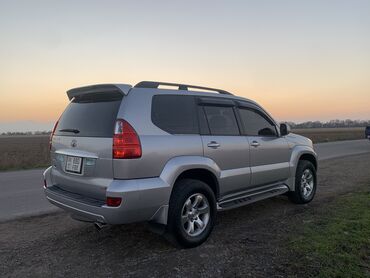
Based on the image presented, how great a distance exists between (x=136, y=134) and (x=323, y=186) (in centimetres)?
605

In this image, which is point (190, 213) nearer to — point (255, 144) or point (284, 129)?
point (255, 144)

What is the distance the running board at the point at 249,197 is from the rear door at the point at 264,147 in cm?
12

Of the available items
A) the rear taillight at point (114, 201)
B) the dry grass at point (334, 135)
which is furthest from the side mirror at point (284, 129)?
the dry grass at point (334, 135)

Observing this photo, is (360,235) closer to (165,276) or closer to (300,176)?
(300,176)

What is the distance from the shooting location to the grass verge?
148 inches

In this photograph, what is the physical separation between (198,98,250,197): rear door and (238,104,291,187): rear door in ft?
0.65

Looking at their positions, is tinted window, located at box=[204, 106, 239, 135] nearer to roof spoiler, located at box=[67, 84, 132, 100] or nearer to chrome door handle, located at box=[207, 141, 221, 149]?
chrome door handle, located at box=[207, 141, 221, 149]

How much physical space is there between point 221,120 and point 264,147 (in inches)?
39.8

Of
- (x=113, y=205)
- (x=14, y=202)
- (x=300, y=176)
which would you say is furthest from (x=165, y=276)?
(x=14, y=202)

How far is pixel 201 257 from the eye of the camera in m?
4.20

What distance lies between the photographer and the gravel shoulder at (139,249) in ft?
12.6

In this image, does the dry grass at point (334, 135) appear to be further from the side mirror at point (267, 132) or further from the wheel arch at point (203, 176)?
the wheel arch at point (203, 176)

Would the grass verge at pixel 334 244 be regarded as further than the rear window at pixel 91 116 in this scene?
No

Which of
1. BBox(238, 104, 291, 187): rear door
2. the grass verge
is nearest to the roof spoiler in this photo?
BBox(238, 104, 291, 187): rear door
